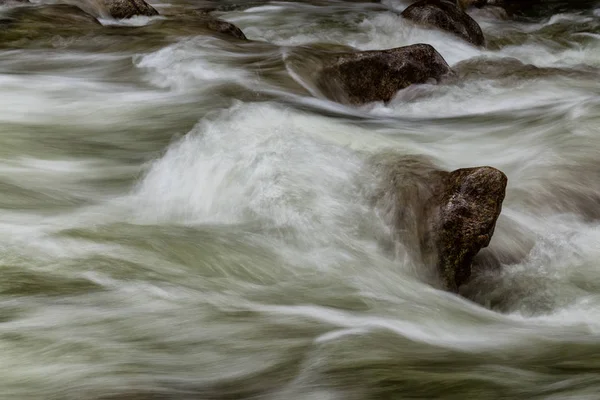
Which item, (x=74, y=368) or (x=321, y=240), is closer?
(x=74, y=368)

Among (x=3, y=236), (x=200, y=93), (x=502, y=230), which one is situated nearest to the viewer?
(x=3, y=236)

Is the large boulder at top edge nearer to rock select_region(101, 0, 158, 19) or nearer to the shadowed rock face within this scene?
the shadowed rock face

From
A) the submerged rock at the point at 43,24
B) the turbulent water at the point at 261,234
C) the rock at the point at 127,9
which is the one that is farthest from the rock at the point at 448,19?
the submerged rock at the point at 43,24

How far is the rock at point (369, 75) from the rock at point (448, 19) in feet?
9.59

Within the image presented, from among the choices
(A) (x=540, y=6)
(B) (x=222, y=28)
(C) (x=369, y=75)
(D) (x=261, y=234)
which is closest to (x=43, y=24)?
(B) (x=222, y=28)

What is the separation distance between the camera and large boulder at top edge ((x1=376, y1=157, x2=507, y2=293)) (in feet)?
12.3

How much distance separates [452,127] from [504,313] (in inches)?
108

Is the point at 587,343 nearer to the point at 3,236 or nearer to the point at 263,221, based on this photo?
the point at 263,221

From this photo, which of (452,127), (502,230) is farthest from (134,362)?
(452,127)

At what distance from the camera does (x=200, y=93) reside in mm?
5887

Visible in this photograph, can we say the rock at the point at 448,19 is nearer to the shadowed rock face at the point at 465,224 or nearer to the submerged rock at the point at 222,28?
the submerged rock at the point at 222,28

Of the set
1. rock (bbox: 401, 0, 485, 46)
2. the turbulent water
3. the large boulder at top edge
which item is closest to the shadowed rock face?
the large boulder at top edge

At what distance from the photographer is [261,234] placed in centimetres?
384

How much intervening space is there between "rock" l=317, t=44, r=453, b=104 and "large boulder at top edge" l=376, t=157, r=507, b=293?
257 centimetres
